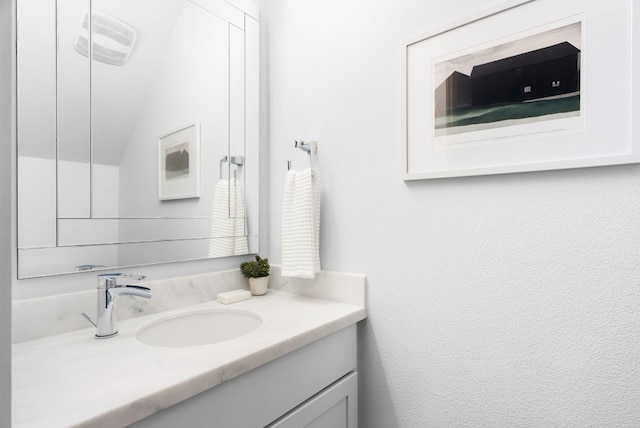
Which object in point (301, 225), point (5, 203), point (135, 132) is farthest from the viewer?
point (301, 225)

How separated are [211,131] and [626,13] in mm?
1208

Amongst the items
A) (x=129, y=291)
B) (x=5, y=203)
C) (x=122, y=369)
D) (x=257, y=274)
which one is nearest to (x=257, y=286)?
(x=257, y=274)

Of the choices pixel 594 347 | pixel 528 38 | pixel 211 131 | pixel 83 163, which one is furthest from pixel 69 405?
pixel 528 38

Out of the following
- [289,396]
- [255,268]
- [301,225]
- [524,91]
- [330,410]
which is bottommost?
[330,410]

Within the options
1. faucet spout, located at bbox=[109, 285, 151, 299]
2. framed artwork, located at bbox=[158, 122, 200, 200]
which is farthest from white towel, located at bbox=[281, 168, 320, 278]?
faucet spout, located at bbox=[109, 285, 151, 299]

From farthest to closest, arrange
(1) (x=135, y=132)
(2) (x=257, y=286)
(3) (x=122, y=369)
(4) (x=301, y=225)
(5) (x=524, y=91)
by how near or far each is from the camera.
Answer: (2) (x=257, y=286), (4) (x=301, y=225), (1) (x=135, y=132), (5) (x=524, y=91), (3) (x=122, y=369)

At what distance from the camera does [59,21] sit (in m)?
0.89

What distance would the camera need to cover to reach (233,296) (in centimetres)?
120

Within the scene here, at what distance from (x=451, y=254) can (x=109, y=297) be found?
3.12 ft

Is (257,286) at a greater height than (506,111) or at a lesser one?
lesser

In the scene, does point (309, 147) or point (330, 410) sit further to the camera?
point (309, 147)

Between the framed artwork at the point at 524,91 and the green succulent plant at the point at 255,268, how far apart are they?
66 cm

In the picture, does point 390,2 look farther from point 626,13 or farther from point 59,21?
point 59,21

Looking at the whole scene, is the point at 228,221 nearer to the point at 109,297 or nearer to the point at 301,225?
the point at 301,225
